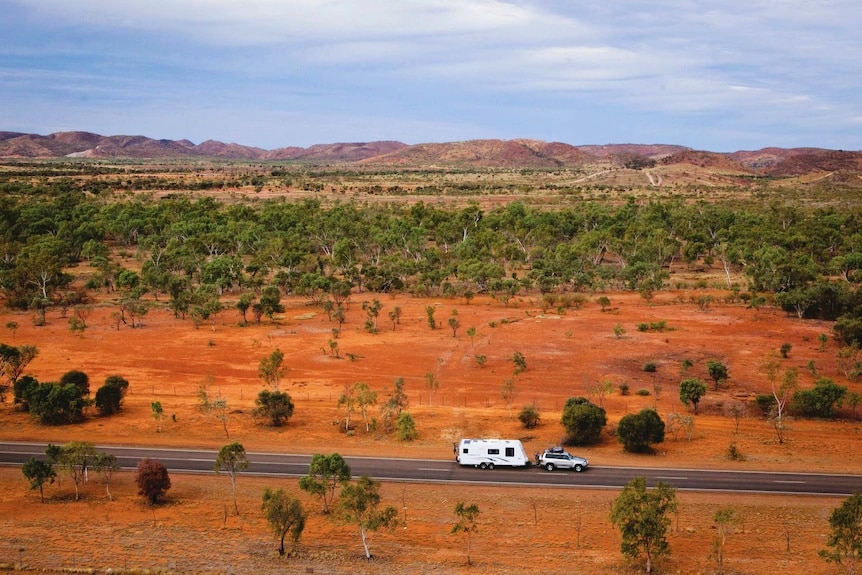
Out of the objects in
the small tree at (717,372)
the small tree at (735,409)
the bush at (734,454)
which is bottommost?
the bush at (734,454)

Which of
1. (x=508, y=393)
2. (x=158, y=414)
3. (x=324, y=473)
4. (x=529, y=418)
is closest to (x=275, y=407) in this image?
(x=158, y=414)

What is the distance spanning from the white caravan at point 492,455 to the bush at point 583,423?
4.13 meters

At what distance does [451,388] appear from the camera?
1929 inches

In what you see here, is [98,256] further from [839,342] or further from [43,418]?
[839,342]

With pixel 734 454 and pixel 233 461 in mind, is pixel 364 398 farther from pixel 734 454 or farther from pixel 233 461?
pixel 734 454

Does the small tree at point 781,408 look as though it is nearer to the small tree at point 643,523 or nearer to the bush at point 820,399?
the bush at point 820,399

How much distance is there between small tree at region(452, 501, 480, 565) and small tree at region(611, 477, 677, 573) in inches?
191

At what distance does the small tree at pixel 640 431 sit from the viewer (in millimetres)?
36219

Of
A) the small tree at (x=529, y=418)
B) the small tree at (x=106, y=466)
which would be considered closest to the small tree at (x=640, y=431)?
the small tree at (x=529, y=418)

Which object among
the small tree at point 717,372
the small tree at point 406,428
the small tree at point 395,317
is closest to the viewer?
the small tree at point 406,428

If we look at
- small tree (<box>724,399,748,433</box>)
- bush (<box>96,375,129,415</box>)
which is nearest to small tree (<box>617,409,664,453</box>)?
small tree (<box>724,399,748,433</box>)

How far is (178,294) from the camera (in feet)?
240

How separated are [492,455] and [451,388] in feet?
49.0

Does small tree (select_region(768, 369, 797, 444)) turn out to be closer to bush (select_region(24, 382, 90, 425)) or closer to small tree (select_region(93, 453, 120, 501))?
small tree (select_region(93, 453, 120, 501))
